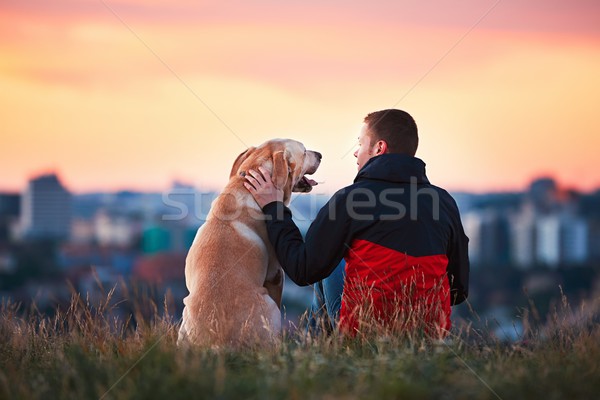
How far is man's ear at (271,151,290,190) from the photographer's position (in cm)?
612

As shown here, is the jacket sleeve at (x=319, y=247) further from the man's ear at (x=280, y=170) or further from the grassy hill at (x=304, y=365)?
the man's ear at (x=280, y=170)

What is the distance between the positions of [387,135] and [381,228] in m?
0.76

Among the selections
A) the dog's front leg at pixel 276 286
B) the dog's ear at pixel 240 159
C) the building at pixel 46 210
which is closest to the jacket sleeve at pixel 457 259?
the dog's front leg at pixel 276 286

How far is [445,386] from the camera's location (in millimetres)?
3729

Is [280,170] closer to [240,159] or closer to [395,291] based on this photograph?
[240,159]

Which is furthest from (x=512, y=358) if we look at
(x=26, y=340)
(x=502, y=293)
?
(x=502, y=293)

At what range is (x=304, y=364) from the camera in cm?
396

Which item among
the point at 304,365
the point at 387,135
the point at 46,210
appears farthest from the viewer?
the point at 46,210

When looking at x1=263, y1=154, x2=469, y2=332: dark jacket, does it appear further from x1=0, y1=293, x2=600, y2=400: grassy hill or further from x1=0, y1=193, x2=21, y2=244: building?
x1=0, y1=193, x2=21, y2=244: building

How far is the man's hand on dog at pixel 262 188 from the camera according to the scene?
5867mm

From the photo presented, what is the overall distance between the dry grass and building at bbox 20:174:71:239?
335 feet

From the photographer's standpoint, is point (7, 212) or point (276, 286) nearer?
point (276, 286)

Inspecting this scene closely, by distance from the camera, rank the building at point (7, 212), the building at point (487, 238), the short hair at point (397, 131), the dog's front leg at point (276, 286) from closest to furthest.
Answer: the short hair at point (397, 131)
the dog's front leg at point (276, 286)
the building at point (7, 212)
the building at point (487, 238)

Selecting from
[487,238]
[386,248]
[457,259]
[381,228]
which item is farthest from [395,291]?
[487,238]
